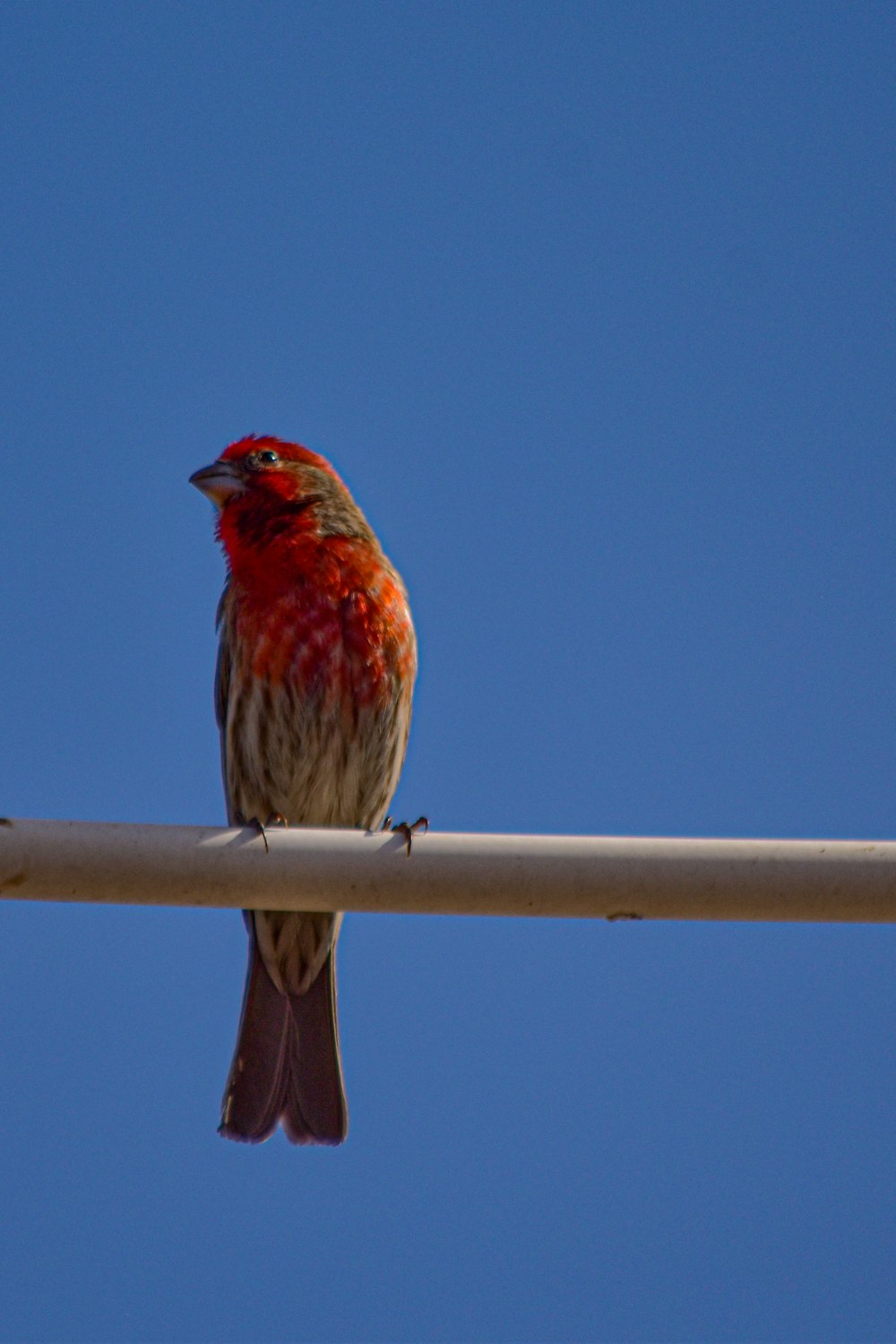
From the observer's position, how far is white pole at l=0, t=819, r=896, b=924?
3.07m

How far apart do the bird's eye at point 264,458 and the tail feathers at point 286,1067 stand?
6.94 ft

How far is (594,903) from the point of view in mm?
3121

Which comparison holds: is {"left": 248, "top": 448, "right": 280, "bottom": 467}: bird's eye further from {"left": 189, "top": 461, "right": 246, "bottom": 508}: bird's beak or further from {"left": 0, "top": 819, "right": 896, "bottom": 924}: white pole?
{"left": 0, "top": 819, "right": 896, "bottom": 924}: white pole

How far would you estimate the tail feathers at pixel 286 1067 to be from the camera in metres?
5.55

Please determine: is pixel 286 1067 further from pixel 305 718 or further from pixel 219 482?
pixel 219 482

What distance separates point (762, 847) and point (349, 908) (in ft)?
2.82

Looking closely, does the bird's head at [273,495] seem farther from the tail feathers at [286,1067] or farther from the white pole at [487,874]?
the white pole at [487,874]

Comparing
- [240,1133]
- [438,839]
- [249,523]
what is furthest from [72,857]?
[249,523]

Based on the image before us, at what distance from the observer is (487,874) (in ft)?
10.3

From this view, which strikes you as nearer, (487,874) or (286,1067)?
(487,874)

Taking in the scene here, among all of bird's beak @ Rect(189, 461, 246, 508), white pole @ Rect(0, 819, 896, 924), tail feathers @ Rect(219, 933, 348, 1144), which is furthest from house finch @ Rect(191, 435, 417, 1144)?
white pole @ Rect(0, 819, 896, 924)

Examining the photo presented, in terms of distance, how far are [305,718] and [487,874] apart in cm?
293

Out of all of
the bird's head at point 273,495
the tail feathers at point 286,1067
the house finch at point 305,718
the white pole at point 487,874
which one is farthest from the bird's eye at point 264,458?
the white pole at point 487,874

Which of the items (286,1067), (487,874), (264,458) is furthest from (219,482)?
(487,874)
